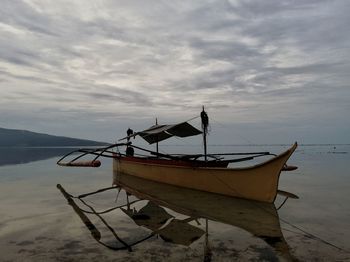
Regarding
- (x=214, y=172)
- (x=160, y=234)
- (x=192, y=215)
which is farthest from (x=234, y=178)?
(x=160, y=234)

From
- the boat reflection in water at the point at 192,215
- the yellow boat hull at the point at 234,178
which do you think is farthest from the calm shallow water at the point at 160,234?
the yellow boat hull at the point at 234,178

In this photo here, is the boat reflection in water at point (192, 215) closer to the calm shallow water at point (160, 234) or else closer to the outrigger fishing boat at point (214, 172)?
the calm shallow water at point (160, 234)

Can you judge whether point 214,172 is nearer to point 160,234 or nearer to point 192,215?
point 192,215

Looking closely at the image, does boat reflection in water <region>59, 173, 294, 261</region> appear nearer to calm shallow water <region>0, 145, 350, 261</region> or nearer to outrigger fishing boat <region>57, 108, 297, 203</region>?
calm shallow water <region>0, 145, 350, 261</region>

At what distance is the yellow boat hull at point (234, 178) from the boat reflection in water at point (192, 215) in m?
0.35

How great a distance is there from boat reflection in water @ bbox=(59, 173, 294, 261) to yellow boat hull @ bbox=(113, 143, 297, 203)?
0.35 metres

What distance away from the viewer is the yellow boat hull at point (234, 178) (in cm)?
1401

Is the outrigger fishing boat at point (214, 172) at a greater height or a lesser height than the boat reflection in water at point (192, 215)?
greater

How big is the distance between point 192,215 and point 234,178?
3722mm

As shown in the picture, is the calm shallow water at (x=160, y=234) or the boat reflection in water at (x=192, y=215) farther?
the boat reflection in water at (x=192, y=215)

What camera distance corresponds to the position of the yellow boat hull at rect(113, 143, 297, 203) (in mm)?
14008

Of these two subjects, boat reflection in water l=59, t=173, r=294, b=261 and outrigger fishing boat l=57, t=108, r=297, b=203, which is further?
outrigger fishing boat l=57, t=108, r=297, b=203

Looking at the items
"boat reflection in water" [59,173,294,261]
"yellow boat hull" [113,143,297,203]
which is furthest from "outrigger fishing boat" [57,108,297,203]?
"boat reflection in water" [59,173,294,261]

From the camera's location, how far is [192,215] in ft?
40.7
